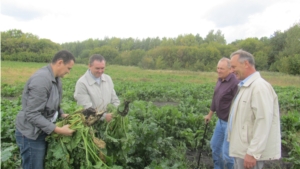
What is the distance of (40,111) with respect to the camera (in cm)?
281

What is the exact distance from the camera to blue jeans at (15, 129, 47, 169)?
290cm

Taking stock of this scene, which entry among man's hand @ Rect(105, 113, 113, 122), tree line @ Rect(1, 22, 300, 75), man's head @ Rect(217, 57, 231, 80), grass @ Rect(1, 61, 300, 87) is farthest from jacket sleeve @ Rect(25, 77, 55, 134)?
tree line @ Rect(1, 22, 300, 75)

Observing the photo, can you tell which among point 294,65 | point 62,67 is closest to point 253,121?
point 62,67

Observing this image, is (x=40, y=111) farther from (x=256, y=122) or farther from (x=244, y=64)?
(x=244, y=64)

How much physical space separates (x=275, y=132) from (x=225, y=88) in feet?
5.49

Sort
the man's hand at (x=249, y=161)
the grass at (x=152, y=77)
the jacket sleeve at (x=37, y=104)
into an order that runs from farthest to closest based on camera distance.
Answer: the grass at (x=152, y=77), the man's hand at (x=249, y=161), the jacket sleeve at (x=37, y=104)

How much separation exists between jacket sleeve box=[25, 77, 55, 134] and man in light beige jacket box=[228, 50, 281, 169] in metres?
2.43

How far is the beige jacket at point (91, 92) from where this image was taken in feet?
13.0

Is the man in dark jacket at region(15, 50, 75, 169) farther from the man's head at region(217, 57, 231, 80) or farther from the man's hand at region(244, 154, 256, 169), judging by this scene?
the man's head at region(217, 57, 231, 80)

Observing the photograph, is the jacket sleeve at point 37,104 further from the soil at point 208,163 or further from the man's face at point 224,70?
the soil at point 208,163

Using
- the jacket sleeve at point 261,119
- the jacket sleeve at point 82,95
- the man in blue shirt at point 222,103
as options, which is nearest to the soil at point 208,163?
the man in blue shirt at point 222,103

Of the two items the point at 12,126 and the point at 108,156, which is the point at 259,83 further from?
the point at 12,126

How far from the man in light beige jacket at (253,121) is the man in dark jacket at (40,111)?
7.27 feet

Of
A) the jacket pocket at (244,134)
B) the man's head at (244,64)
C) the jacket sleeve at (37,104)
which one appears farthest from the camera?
the man's head at (244,64)
